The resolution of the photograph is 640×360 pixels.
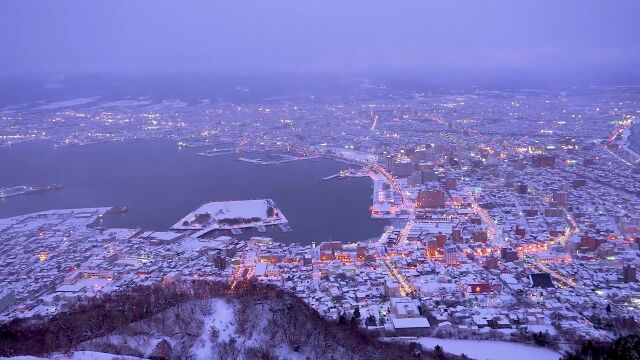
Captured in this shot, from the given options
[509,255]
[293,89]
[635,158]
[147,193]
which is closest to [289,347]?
[509,255]

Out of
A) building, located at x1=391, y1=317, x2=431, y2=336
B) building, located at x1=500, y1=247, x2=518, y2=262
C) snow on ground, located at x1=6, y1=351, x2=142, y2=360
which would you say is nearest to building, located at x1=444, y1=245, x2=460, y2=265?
building, located at x1=500, y1=247, x2=518, y2=262

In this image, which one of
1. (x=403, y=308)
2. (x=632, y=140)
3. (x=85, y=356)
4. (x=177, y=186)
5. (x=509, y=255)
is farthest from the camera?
(x=632, y=140)

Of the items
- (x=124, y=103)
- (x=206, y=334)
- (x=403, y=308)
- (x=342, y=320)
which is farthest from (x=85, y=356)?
(x=124, y=103)

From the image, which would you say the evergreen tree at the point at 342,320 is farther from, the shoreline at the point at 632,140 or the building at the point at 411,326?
the shoreline at the point at 632,140

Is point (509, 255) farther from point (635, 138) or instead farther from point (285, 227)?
point (635, 138)

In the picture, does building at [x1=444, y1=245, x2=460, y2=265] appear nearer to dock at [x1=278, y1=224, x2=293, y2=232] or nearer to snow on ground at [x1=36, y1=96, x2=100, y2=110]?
dock at [x1=278, y1=224, x2=293, y2=232]

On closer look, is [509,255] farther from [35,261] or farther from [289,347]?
[35,261]
